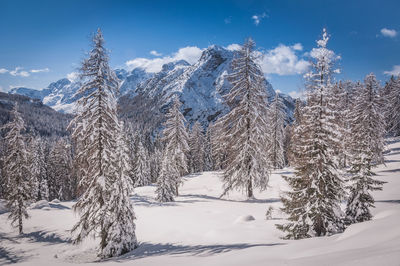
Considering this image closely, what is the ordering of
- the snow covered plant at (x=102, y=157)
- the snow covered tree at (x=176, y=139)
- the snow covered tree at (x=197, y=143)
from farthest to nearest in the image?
the snow covered tree at (x=197, y=143)
the snow covered tree at (x=176, y=139)
the snow covered plant at (x=102, y=157)

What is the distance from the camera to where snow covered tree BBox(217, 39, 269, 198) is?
71.3 ft

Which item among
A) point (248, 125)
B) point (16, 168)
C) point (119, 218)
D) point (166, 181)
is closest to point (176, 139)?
point (166, 181)

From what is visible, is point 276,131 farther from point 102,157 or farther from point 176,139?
point 102,157

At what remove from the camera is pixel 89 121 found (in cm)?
1402

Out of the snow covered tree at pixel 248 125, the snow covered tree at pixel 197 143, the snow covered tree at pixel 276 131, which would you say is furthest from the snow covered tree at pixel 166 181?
the snow covered tree at pixel 197 143

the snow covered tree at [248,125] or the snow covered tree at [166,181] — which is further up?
the snow covered tree at [248,125]

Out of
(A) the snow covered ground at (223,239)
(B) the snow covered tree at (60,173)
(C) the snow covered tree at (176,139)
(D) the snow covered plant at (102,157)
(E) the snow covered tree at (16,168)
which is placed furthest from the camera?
(B) the snow covered tree at (60,173)

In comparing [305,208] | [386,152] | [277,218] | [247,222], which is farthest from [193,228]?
[386,152]

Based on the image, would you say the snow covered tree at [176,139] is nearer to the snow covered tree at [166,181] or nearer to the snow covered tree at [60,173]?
the snow covered tree at [166,181]

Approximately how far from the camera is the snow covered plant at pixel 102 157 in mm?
13562

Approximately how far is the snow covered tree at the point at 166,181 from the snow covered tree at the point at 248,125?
838cm

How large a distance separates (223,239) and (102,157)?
28.2 ft

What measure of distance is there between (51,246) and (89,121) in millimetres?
15322

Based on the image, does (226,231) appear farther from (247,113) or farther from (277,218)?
(247,113)
